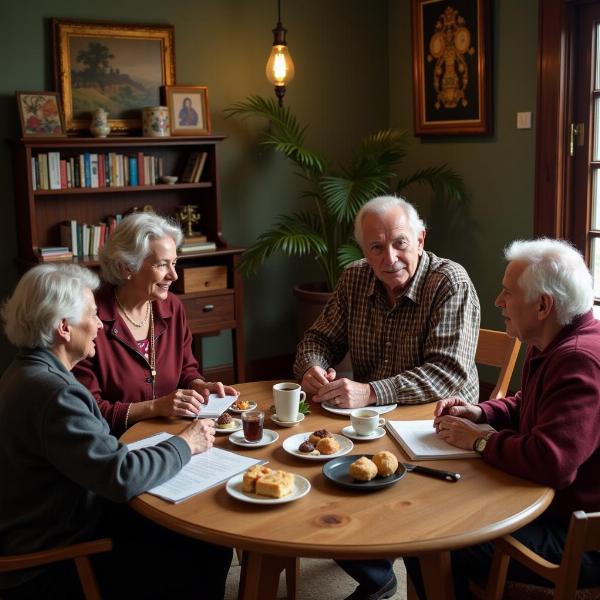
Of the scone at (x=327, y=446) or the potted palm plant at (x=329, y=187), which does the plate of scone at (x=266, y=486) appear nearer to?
the scone at (x=327, y=446)

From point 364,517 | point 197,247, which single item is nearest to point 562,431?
point 364,517

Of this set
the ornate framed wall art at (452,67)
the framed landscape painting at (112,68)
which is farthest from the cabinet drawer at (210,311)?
the ornate framed wall art at (452,67)

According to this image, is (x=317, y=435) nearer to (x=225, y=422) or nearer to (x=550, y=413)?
(x=225, y=422)

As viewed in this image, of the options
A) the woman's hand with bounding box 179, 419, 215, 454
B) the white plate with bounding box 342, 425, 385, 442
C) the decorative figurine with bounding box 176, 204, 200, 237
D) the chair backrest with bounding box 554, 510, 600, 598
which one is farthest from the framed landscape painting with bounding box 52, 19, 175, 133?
the chair backrest with bounding box 554, 510, 600, 598

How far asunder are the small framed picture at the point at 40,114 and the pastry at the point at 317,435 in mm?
2583

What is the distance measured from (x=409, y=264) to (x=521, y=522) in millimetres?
1078

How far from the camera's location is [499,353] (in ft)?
8.53

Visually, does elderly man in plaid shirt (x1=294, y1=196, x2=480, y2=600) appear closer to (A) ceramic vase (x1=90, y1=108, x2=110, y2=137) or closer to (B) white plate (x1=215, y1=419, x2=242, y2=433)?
(B) white plate (x1=215, y1=419, x2=242, y2=433)

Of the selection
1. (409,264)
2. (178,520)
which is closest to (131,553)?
(178,520)

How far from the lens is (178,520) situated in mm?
1572

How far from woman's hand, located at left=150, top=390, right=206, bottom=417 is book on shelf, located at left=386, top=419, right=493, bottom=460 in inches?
20.2

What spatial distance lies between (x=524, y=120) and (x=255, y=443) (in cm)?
290

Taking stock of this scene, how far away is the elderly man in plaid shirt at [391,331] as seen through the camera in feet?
7.47

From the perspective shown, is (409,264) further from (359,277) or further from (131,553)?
(131,553)
